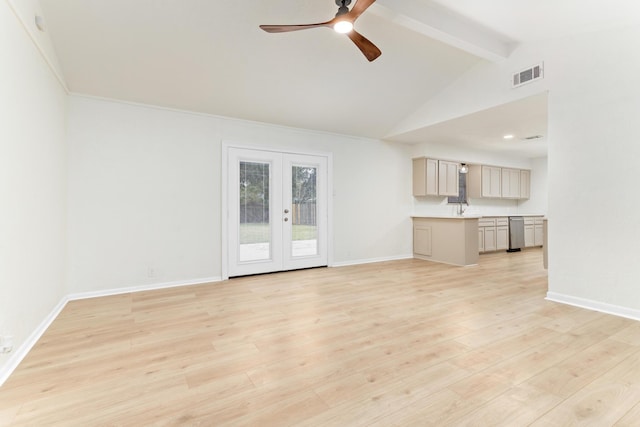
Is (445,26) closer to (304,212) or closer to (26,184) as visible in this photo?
(304,212)

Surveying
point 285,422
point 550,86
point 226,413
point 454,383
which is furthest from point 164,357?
point 550,86

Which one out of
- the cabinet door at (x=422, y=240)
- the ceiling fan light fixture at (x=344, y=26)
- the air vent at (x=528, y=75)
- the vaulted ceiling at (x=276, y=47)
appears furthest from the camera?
the cabinet door at (x=422, y=240)

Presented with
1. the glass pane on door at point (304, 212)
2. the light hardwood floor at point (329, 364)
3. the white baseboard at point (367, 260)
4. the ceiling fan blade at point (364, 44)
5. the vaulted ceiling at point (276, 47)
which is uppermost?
the vaulted ceiling at point (276, 47)

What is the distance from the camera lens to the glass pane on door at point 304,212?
5293mm

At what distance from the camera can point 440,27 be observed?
3203 mm

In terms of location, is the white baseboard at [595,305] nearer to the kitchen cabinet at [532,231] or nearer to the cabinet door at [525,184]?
the kitchen cabinet at [532,231]

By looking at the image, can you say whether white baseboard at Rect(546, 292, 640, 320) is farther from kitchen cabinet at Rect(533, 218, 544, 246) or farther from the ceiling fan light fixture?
kitchen cabinet at Rect(533, 218, 544, 246)

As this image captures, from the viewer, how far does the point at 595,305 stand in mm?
3176

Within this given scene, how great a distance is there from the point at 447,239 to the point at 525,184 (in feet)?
14.0

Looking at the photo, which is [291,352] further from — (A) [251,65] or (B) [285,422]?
(A) [251,65]

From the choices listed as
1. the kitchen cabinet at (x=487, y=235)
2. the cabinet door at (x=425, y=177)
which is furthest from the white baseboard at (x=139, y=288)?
the kitchen cabinet at (x=487, y=235)

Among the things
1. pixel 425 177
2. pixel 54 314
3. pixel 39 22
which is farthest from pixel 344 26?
pixel 425 177

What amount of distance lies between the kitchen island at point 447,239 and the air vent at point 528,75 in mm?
2529

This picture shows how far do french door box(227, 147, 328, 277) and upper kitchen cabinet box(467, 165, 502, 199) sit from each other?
13.8 feet
